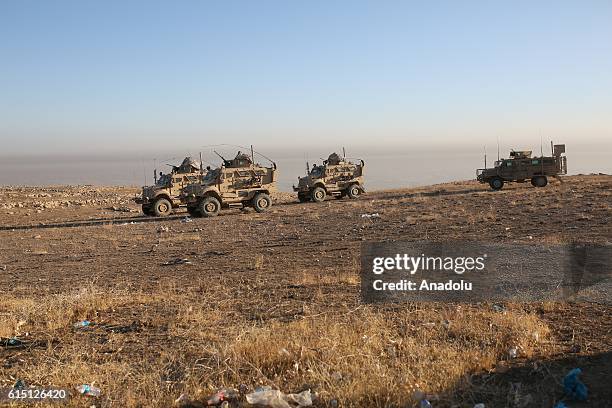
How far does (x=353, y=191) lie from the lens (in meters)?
27.4

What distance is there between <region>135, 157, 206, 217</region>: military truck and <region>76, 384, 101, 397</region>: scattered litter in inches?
717

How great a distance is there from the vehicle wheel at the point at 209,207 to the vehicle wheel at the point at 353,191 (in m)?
7.84

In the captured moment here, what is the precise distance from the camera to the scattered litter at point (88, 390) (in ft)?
14.9

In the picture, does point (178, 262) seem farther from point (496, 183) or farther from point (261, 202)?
point (496, 183)

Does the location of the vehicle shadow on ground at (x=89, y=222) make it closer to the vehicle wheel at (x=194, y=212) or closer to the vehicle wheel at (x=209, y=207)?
the vehicle wheel at (x=194, y=212)

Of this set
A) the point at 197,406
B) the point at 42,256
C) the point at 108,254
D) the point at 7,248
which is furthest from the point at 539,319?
the point at 7,248

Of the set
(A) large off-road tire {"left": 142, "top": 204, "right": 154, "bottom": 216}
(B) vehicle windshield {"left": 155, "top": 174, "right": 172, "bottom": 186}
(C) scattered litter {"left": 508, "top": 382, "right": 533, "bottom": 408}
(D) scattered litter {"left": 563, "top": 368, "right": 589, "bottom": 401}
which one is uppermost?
(B) vehicle windshield {"left": 155, "top": 174, "right": 172, "bottom": 186}

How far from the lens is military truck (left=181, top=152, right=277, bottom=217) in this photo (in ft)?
71.2

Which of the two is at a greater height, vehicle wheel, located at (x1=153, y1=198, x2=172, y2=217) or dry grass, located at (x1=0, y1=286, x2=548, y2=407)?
vehicle wheel, located at (x1=153, y1=198, x2=172, y2=217)

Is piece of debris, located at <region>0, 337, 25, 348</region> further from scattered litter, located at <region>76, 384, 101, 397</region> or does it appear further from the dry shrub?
the dry shrub

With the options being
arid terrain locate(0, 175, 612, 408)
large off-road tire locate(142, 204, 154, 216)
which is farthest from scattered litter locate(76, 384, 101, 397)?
large off-road tire locate(142, 204, 154, 216)

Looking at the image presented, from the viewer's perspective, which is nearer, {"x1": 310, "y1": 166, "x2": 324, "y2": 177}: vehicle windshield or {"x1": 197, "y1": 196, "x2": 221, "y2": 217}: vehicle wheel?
{"x1": 197, "y1": 196, "x2": 221, "y2": 217}: vehicle wheel

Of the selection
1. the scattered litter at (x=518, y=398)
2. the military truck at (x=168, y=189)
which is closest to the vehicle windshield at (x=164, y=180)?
the military truck at (x=168, y=189)

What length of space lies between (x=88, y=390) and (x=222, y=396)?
3.77ft
